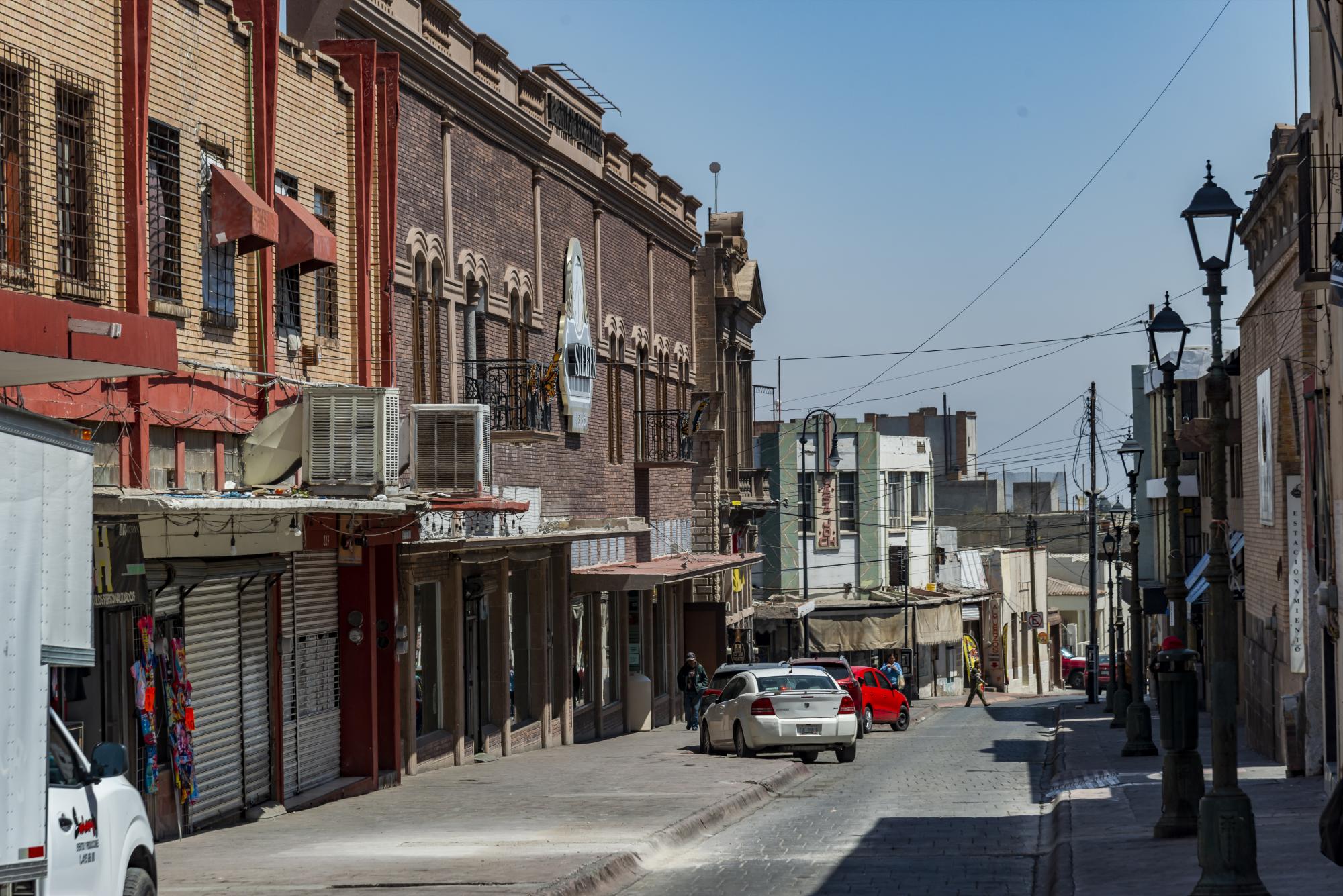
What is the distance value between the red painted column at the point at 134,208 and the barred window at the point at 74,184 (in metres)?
0.44

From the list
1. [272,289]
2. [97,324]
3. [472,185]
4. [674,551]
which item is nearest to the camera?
[97,324]

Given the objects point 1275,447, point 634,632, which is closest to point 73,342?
point 1275,447

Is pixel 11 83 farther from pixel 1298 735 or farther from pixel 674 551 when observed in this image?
pixel 674 551

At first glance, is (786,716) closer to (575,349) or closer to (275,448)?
(575,349)

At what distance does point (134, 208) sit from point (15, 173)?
5.28 feet

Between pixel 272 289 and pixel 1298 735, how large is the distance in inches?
529

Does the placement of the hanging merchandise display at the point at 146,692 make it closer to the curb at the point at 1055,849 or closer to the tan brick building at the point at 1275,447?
the curb at the point at 1055,849

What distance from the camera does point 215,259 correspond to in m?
17.5

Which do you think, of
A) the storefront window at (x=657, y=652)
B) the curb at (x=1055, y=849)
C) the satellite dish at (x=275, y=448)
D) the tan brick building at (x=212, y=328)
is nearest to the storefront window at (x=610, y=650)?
the storefront window at (x=657, y=652)

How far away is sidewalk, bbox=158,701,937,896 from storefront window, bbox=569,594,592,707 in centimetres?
701

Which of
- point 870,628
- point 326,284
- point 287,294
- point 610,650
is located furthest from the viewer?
point 870,628

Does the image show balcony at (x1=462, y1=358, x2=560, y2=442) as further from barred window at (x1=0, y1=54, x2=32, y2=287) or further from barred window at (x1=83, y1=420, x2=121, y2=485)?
barred window at (x1=0, y1=54, x2=32, y2=287)

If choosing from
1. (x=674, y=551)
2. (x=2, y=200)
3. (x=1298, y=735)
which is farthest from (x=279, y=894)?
(x=674, y=551)

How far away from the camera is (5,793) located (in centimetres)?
746
